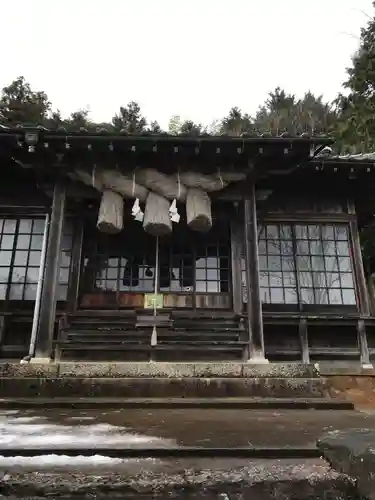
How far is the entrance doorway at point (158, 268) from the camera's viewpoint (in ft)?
29.3

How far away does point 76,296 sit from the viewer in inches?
341

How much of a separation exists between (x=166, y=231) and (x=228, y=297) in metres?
2.43

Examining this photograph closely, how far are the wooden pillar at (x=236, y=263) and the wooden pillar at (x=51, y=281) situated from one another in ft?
11.8

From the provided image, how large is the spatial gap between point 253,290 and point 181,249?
2746 millimetres

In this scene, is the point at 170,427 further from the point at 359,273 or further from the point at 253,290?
the point at 359,273

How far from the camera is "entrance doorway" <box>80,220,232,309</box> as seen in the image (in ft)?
29.3

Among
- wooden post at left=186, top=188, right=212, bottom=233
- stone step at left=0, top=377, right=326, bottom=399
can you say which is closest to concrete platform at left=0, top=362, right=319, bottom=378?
stone step at left=0, top=377, right=326, bottom=399

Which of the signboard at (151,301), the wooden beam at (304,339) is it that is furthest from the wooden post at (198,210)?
the wooden beam at (304,339)

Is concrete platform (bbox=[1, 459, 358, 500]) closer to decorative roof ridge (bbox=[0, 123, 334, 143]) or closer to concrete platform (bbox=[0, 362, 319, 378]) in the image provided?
concrete platform (bbox=[0, 362, 319, 378])

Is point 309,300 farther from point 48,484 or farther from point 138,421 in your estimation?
point 48,484

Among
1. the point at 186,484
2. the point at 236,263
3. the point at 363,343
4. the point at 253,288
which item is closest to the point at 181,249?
the point at 236,263

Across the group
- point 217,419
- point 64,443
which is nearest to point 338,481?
point 64,443

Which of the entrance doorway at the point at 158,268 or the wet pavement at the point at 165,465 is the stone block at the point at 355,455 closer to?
the wet pavement at the point at 165,465

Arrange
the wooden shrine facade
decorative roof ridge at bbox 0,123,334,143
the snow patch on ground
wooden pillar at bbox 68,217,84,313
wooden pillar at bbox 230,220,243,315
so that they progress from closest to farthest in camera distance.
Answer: the snow patch on ground < decorative roof ridge at bbox 0,123,334,143 < the wooden shrine facade < wooden pillar at bbox 68,217,84,313 < wooden pillar at bbox 230,220,243,315
